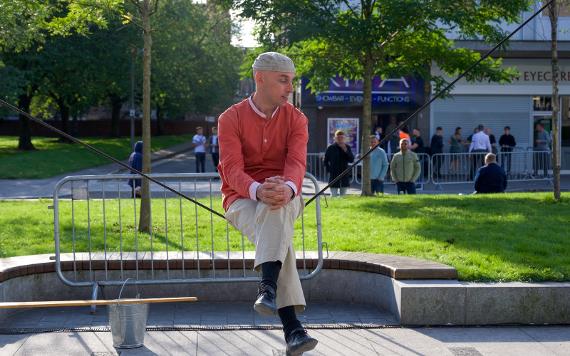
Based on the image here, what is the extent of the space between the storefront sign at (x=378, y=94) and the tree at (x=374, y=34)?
39.2 feet

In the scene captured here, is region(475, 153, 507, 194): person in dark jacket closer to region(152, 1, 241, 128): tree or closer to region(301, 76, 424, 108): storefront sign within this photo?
region(301, 76, 424, 108): storefront sign

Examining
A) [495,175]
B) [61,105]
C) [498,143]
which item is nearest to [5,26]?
[495,175]

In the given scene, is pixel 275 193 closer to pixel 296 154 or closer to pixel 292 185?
pixel 292 185

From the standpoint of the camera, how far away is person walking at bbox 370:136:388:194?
717 inches

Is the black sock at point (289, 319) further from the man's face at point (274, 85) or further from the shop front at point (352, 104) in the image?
the shop front at point (352, 104)

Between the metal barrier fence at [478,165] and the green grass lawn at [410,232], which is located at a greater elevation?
the metal barrier fence at [478,165]

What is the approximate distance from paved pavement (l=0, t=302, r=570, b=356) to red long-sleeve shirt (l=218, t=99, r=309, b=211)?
123cm

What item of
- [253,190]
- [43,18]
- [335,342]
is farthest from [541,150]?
[253,190]

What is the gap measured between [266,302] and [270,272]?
8.5 inches

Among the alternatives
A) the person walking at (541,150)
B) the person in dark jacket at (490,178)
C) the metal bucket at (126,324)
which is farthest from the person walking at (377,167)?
the metal bucket at (126,324)

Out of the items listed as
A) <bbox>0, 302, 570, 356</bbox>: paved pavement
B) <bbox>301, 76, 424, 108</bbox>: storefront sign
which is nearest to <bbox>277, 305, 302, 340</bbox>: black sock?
<bbox>0, 302, 570, 356</bbox>: paved pavement

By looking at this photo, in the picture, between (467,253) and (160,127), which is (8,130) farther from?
(467,253)

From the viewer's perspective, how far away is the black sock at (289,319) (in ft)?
17.2

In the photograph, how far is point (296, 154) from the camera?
5477 mm
